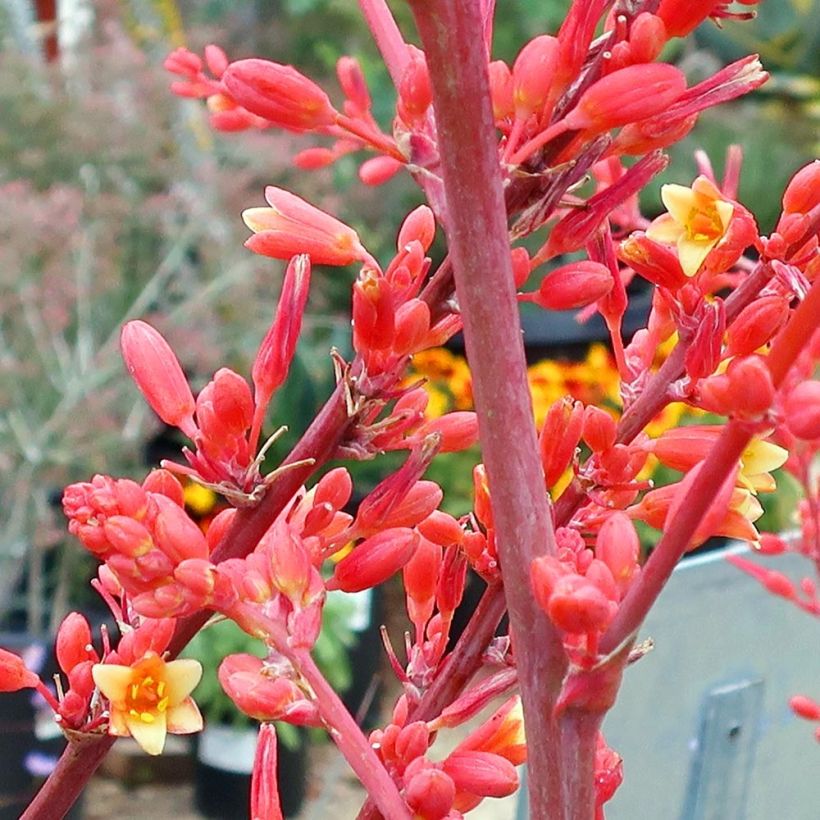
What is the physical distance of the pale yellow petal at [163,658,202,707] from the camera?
250 millimetres

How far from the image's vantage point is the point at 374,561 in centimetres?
25

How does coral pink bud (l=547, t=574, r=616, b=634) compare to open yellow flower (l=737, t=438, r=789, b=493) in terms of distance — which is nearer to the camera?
coral pink bud (l=547, t=574, r=616, b=634)

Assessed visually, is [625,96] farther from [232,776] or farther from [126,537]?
[232,776]

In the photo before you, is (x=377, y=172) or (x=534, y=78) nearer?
(x=534, y=78)

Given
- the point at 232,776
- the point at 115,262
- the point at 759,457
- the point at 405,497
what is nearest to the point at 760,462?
the point at 759,457

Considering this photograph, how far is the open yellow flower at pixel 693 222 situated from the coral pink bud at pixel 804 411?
0.09 meters

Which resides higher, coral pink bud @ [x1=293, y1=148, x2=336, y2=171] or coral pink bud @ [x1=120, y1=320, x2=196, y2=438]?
coral pink bud @ [x1=293, y1=148, x2=336, y2=171]

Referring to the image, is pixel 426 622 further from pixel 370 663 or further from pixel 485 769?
pixel 370 663

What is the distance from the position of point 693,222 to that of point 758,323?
4cm

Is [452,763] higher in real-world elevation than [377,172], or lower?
lower

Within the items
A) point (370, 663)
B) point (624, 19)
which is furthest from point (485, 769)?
point (370, 663)

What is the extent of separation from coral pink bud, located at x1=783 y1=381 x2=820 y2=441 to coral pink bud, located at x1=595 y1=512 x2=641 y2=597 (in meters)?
0.05

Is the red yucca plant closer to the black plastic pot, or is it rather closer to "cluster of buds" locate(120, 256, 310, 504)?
"cluster of buds" locate(120, 256, 310, 504)

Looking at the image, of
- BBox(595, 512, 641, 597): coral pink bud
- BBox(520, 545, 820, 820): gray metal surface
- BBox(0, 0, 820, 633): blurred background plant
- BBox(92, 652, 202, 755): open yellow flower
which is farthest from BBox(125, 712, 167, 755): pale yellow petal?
BBox(0, 0, 820, 633): blurred background plant
